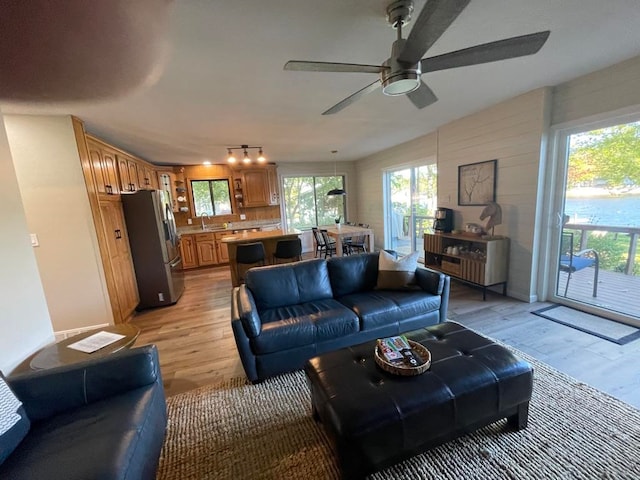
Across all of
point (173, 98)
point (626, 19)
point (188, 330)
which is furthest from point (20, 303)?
point (626, 19)

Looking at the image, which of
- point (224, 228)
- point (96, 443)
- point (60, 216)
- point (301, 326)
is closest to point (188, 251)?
point (224, 228)

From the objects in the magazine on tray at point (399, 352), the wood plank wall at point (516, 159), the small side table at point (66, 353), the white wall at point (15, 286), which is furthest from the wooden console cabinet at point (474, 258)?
the white wall at point (15, 286)

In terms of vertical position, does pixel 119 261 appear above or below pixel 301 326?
above

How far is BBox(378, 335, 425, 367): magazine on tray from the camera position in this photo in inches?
59.2

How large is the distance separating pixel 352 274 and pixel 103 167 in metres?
3.40

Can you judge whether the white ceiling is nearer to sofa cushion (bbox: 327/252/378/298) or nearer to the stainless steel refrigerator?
the stainless steel refrigerator

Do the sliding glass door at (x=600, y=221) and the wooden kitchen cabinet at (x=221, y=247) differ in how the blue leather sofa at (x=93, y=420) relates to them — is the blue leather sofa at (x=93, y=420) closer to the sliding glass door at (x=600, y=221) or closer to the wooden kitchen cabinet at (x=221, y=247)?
the sliding glass door at (x=600, y=221)

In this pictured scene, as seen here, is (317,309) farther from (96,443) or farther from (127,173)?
(127,173)

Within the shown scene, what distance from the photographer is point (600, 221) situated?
110 inches

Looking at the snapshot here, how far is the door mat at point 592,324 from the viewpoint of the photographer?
2464mm

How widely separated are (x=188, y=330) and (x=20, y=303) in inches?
60.4

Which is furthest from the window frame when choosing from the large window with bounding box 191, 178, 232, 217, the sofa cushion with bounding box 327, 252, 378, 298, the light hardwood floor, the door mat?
the door mat

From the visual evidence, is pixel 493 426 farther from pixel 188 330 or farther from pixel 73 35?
pixel 73 35

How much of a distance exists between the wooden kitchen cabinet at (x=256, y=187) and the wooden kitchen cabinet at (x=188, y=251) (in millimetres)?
1526
